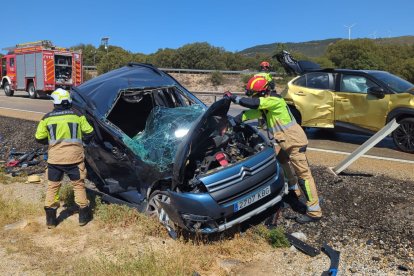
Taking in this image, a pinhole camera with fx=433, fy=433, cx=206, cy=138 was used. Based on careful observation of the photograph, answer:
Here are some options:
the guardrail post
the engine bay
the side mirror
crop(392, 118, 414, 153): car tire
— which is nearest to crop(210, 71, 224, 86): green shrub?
the side mirror

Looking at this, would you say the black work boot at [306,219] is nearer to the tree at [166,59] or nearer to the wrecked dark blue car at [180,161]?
the wrecked dark blue car at [180,161]

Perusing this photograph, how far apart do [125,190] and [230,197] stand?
1.82 m

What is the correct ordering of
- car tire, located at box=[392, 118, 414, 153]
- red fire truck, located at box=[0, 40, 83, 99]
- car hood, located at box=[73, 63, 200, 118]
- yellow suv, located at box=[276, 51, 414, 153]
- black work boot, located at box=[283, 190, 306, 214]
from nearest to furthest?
black work boot, located at box=[283, 190, 306, 214] < car hood, located at box=[73, 63, 200, 118] < car tire, located at box=[392, 118, 414, 153] < yellow suv, located at box=[276, 51, 414, 153] < red fire truck, located at box=[0, 40, 83, 99]

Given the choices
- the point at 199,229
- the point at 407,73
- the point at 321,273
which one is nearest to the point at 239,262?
the point at 199,229

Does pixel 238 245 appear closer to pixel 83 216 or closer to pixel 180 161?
pixel 180 161

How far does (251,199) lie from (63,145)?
2.43 meters

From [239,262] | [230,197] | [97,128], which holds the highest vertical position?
[97,128]

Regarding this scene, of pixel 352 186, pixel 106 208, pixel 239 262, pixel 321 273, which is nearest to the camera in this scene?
pixel 321 273

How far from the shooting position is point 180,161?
4496 millimetres

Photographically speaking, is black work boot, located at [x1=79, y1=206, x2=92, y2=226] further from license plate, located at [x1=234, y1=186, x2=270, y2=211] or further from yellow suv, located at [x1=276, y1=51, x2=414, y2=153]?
yellow suv, located at [x1=276, y1=51, x2=414, y2=153]

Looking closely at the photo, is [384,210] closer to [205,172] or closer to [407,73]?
[205,172]

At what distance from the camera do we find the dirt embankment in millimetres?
4117

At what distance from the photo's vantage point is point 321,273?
3.99 meters

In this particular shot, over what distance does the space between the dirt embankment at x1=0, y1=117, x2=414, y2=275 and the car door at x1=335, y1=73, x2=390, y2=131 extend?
2960 millimetres
